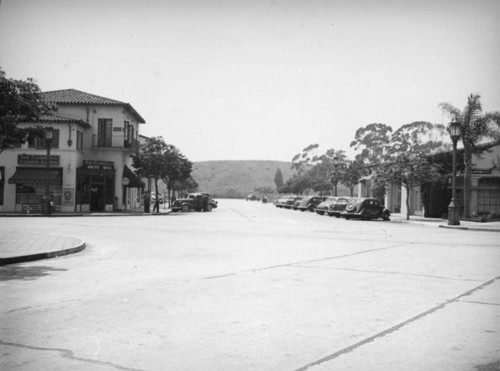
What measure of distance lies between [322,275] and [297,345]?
4.44 meters

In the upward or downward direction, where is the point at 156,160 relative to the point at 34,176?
upward

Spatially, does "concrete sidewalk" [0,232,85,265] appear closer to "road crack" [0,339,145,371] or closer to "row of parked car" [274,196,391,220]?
"road crack" [0,339,145,371]

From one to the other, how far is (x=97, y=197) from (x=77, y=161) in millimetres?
3323

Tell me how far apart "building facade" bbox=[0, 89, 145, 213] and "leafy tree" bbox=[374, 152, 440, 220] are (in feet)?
65.7

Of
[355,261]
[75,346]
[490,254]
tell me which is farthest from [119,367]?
[490,254]

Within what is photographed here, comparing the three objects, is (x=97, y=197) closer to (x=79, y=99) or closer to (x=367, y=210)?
(x=79, y=99)

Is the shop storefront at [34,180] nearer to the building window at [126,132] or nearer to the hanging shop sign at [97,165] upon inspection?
the hanging shop sign at [97,165]

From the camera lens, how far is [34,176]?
37281mm

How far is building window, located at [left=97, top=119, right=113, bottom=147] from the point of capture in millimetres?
40625

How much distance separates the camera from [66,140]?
126 ft

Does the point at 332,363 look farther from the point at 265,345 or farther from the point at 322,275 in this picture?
the point at 322,275

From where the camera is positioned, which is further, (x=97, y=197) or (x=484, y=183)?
(x=97, y=197)

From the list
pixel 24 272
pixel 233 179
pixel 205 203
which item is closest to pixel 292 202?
pixel 205 203

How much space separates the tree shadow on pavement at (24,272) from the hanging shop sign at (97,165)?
30284 mm
